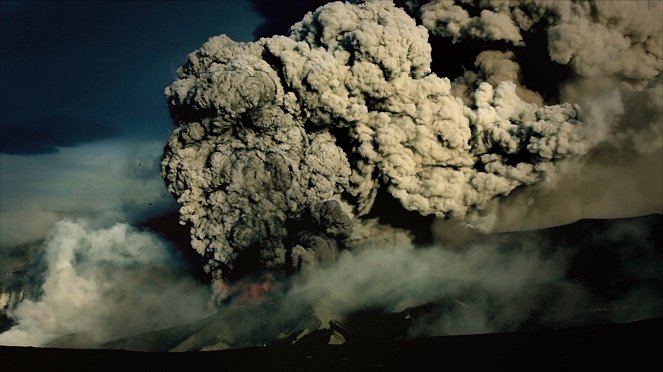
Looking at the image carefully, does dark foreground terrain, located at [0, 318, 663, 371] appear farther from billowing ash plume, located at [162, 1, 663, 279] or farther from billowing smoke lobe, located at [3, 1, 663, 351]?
billowing ash plume, located at [162, 1, 663, 279]

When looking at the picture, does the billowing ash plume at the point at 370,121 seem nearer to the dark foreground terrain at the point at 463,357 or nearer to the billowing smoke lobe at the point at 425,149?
the billowing smoke lobe at the point at 425,149

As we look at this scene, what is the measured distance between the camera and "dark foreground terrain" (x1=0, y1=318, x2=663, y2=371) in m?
12.1

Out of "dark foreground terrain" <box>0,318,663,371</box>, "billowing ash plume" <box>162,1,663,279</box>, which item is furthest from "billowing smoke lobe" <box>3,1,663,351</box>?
"dark foreground terrain" <box>0,318,663,371</box>

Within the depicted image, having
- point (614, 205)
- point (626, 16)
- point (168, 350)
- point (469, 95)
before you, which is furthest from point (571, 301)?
point (168, 350)

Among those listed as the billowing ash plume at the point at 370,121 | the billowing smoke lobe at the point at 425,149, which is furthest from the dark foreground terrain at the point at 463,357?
the billowing ash plume at the point at 370,121

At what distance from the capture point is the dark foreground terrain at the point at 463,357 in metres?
12.1

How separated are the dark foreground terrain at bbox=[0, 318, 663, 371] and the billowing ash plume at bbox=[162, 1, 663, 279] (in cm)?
513

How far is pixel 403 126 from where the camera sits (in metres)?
19.4

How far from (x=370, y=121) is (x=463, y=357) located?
925cm

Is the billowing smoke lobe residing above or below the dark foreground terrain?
above

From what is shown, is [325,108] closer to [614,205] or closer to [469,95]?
[469,95]

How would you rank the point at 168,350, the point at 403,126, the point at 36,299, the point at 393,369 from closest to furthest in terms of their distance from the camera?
the point at 393,369, the point at 403,126, the point at 168,350, the point at 36,299

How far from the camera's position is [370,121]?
1977cm

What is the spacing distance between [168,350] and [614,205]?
64.5ft
